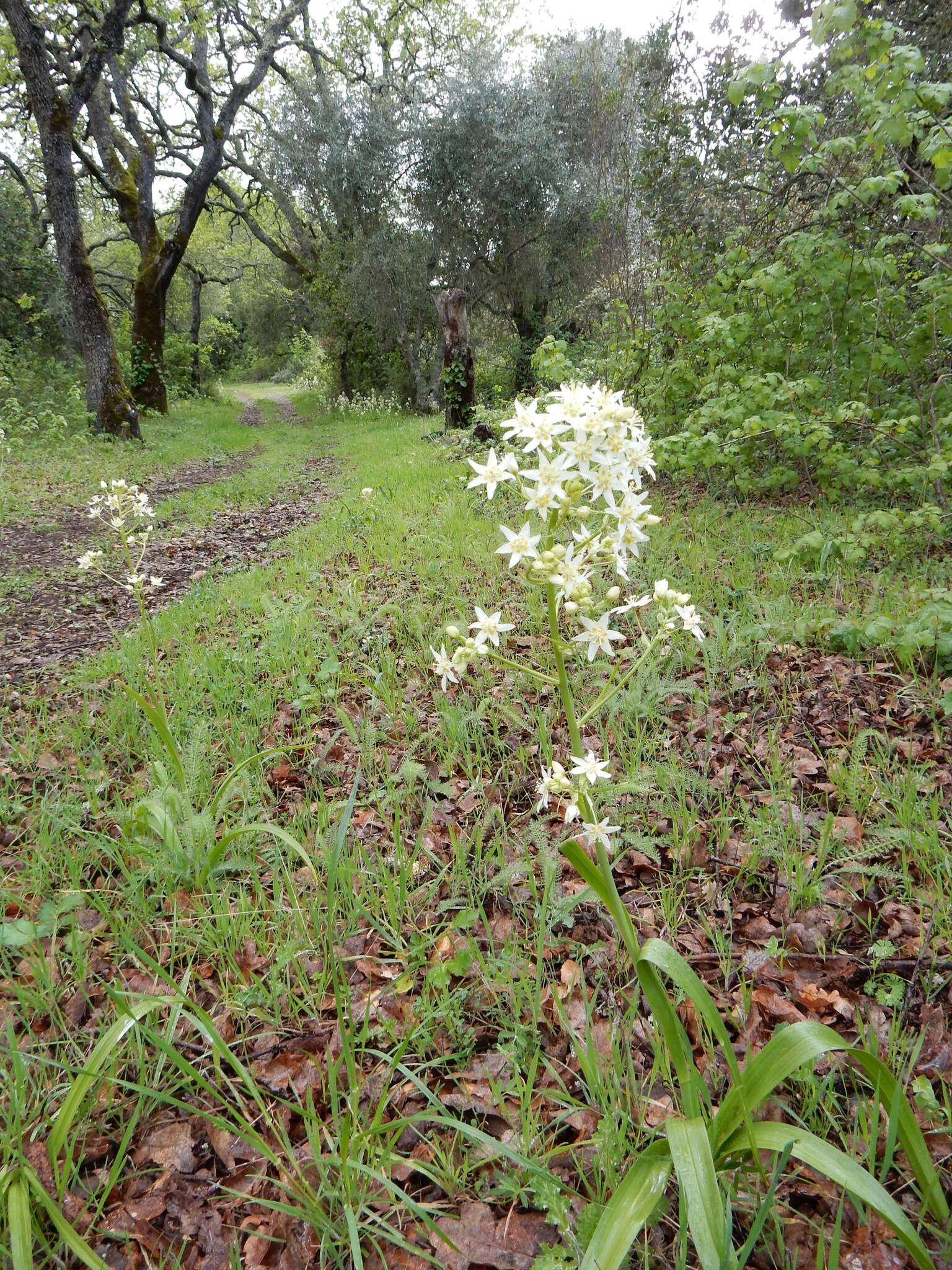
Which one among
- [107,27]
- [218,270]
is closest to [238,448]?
[107,27]

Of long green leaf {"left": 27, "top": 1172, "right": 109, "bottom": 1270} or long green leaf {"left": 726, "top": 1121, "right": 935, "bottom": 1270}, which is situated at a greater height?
long green leaf {"left": 726, "top": 1121, "right": 935, "bottom": 1270}

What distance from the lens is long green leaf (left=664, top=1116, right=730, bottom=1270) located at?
108 centimetres

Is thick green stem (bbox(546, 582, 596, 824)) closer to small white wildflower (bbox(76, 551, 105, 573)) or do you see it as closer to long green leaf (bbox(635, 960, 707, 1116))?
long green leaf (bbox(635, 960, 707, 1116))

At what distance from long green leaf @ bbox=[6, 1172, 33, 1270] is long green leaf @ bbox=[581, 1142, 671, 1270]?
1.08 meters

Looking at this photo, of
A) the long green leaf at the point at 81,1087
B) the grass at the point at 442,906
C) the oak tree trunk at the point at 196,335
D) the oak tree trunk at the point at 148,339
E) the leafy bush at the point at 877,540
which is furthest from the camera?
the oak tree trunk at the point at 196,335

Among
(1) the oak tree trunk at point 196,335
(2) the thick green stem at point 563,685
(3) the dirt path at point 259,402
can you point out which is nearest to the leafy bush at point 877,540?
(2) the thick green stem at point 563,685

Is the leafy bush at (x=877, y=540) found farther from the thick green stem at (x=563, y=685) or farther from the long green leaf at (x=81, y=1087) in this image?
the long green leaf at (x=81, y=1087)

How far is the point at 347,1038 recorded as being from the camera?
158cm

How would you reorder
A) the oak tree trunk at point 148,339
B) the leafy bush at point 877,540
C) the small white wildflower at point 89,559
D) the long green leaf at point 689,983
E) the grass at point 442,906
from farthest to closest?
the oak tree trunk at point 148,339 → the leafy bush at point 877,540 → the small white wildflower at point 89,559 → the grass at point 442,906 → the long green leaf at point 689,983

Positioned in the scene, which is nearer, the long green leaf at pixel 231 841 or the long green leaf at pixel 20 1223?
the long green leaf at pixel 20 1223

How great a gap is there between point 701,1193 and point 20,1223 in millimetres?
1332

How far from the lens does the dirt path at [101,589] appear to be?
478 centimetres

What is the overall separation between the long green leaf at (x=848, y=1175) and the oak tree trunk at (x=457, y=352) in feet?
36.2

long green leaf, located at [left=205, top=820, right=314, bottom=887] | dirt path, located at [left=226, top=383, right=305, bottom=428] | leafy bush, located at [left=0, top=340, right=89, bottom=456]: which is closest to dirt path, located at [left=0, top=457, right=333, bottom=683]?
long green leaf, located at [left=205, top=820, right=314, bottom=887]
